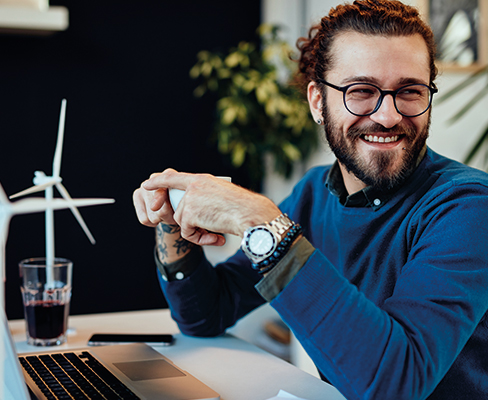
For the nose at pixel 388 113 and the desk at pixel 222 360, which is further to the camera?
the nose at pixel 388 113

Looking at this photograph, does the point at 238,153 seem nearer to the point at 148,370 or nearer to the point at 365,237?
the point at 365,237

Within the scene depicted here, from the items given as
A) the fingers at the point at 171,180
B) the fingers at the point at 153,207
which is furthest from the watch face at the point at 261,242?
the fingers at the point at 153,207

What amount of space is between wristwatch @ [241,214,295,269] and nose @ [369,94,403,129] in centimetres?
39

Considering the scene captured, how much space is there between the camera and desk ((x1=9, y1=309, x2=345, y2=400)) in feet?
3.04

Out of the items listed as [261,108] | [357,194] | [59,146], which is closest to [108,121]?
[261,108]

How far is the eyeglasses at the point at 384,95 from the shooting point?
3.53 ft

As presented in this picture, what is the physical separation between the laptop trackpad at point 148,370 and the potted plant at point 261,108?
2.09 m

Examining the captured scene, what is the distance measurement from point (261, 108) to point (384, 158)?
211 centimetres

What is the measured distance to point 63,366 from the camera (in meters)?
0.98

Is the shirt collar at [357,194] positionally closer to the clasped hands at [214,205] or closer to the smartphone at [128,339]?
the clasped hands at [214,205]

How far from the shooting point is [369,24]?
3.73ft

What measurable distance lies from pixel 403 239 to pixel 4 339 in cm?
72

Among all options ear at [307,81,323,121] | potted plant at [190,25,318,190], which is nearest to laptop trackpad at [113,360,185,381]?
ear at [307,81,323,121]

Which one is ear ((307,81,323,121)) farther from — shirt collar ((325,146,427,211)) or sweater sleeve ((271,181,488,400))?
sweater sleeve ((271,181,488,400))
